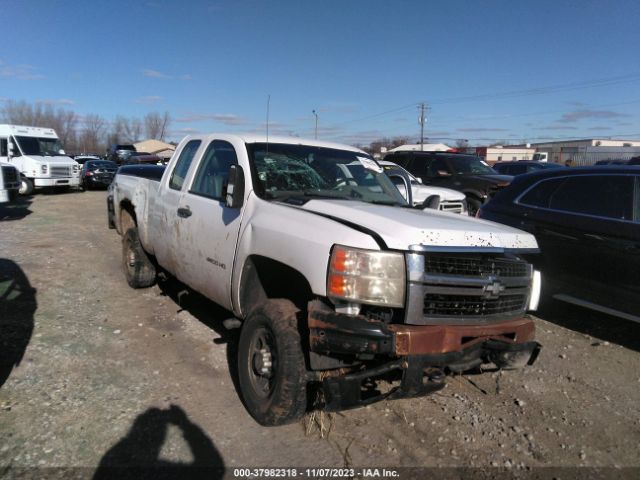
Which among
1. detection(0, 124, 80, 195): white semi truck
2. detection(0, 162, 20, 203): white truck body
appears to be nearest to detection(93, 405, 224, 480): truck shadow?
detection(0, 162, 20, 203): white truck body

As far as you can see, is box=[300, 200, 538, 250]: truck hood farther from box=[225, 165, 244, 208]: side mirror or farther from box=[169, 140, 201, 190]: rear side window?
box=[169, 140, 201, 190]: rear side window

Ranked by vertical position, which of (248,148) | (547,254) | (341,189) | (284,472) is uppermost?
(248,148)

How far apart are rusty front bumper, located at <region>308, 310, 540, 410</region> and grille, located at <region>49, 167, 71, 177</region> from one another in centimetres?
2107

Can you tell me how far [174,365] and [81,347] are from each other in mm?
987

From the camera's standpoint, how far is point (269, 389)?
3316mm

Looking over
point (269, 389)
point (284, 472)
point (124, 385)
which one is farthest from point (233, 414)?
point (124, 385)

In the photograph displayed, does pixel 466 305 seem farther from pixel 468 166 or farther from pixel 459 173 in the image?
pixel 468 166

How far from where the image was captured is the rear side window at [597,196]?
4961 mm

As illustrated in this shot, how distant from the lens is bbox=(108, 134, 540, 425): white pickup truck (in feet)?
9.12

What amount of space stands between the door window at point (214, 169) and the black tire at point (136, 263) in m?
1.93

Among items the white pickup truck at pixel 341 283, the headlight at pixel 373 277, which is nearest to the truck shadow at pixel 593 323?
the white pickup truck at pixel 341 283

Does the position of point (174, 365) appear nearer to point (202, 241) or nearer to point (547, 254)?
point (202, 241)

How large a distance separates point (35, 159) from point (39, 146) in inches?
57.7

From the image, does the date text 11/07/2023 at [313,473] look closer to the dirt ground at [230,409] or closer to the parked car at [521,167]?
the dirt ground at [230,409]
